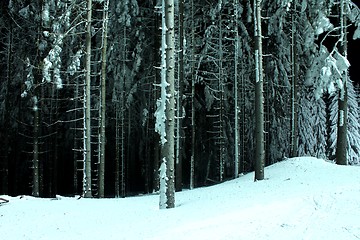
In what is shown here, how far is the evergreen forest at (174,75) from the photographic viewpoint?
60.0 feet

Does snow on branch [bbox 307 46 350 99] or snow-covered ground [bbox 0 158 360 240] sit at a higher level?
snow on branch [bbox 307 46 350 99]

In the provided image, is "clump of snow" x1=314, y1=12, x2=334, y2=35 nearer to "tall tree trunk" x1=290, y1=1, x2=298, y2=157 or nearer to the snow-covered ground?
"tall tree trunk" x1=290, y1=1, x2=298, y2=157

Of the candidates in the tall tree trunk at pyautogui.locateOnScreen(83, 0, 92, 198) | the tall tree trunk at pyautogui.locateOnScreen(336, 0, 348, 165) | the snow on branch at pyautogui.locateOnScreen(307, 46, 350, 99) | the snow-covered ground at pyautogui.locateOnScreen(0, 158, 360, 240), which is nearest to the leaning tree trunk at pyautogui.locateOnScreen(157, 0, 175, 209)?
the snow-covered ground at pyautogui.locateOnScreen(0, 158, 360, 240)

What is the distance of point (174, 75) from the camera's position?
2077 centimetres

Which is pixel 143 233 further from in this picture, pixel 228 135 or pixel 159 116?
pixel 228 135

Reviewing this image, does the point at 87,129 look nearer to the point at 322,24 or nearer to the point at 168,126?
the point at 168,126

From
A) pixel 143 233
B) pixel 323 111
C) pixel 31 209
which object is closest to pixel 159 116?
pixel 143 233

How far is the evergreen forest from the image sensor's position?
1830 cm

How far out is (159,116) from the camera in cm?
1221

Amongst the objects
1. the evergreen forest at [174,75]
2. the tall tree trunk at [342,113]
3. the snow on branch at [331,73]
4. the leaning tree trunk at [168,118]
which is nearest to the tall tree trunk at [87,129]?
the evergreen forest at [174,75]

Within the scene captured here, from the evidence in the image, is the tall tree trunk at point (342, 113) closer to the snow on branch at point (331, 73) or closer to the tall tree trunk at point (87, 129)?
the snow on branch at point (331, 73)

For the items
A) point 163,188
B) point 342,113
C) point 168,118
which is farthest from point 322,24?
point 163,188

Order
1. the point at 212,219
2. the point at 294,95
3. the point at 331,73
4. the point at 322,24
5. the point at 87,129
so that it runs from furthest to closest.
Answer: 1. the point at 294,95
2. the point at 322,24
3. the point at 331,73
4. the point at 87,129
5. the point at 212,219

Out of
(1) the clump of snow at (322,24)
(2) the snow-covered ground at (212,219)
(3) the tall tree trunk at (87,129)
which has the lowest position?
(2) the snow-covered ground at (212,219)
